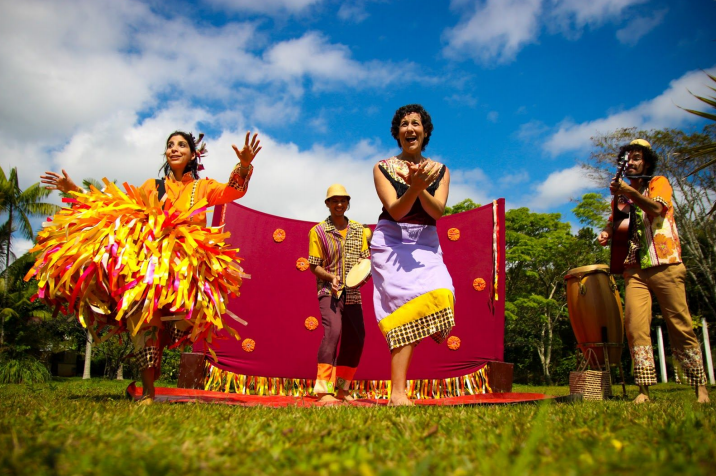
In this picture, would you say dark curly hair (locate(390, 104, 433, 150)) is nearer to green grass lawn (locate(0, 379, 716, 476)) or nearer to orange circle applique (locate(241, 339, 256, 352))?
green grass lawn (locate(0, 379, 716, 476))

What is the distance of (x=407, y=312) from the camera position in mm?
2881

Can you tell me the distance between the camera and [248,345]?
5.32 meters

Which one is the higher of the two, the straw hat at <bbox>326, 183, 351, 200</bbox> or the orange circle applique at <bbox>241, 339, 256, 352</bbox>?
the straw hat at <bbox>326, 183, 351, 200</bbox>

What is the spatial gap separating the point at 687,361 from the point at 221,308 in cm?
335

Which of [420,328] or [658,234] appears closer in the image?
[420,328]

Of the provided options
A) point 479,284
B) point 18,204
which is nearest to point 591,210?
point 479,284

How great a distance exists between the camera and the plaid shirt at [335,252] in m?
4.43

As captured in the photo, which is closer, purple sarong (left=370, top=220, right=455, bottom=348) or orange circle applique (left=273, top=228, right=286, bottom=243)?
purple sarong (left=370, top=220, right=455, bottom=348)

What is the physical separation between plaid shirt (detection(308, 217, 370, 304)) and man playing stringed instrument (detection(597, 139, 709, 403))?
7.29 feet

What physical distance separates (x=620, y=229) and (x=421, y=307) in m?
2.09

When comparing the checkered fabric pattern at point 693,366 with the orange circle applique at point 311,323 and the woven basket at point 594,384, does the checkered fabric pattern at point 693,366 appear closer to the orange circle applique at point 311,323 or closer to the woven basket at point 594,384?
the woven basket at point 594,384

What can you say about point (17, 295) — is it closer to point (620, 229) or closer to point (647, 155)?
point (620, 229)

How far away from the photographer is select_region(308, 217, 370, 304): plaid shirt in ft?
14.5

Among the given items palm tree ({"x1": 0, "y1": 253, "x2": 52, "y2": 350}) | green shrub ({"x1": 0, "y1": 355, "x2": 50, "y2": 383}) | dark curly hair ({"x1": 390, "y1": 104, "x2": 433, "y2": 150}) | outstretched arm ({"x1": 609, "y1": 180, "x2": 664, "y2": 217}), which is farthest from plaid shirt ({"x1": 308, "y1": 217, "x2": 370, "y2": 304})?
palm tree ({"x1": 0, "y1": 253, "x2": 52, "y2": 350})
